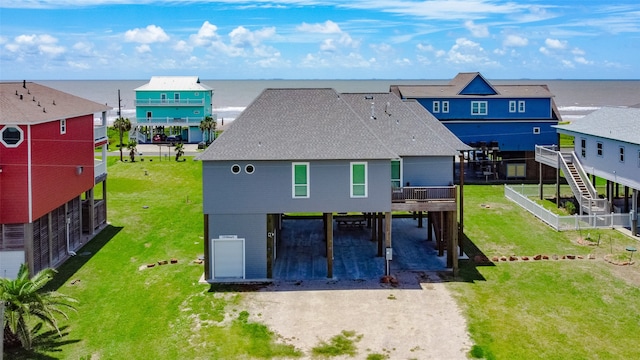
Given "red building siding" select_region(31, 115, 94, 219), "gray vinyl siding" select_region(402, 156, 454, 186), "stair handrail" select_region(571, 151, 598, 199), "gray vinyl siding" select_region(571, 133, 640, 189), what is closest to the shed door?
"red building siding" select_region(31, 115, 94, 219)

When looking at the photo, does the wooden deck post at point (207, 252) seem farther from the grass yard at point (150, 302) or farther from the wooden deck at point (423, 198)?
the wooden deck at point (423, 198)

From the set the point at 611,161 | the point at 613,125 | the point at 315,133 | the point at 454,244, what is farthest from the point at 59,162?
the point at 613,125

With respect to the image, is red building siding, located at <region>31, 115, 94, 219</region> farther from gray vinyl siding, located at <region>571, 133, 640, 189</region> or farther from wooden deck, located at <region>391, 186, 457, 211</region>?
gray vinyl siding, located at <region>571, 133, 640, 189</region>

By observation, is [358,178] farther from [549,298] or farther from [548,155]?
[548,155]

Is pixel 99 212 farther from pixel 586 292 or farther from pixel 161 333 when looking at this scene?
pixel 586 292

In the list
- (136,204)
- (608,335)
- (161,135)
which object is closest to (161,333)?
(608,335)

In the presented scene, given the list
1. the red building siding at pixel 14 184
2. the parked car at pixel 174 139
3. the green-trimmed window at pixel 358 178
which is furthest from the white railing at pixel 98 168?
the parked car at pixel 174 139
